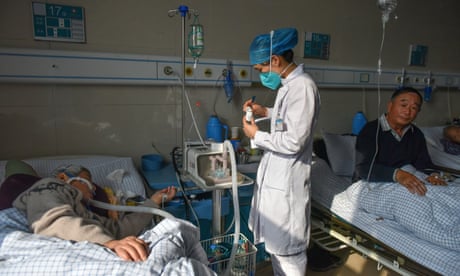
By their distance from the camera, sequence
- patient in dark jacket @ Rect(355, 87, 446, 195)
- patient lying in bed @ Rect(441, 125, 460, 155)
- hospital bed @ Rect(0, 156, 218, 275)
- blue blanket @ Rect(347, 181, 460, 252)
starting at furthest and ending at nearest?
patient lying in bed @ Rect(441, 125, 460, 155)
patient in dark jacket @ Rect(355, 87, 446, 195)
blue blanket @ Rect(347, 181, 460, 252)
hospital bed @ Rect(0, 156, 218, 275)

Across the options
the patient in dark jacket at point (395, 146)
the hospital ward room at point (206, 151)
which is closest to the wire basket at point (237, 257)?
the hospital ward room at point (206, 151)

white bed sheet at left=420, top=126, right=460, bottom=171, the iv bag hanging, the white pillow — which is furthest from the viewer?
white bed sheet at left=420, top=126, right=460, bottom=171

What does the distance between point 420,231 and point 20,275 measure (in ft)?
5.38

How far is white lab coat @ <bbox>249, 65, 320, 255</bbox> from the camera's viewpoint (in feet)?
4.61

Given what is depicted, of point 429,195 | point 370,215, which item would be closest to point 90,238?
point 370,215

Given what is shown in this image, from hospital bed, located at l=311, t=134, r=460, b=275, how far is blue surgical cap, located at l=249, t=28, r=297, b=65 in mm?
1010

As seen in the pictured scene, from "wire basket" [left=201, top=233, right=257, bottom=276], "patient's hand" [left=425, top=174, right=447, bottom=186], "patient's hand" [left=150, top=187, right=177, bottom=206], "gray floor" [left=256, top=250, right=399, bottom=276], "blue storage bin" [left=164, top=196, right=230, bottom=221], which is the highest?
"patient's hand" [left=425, top=174, right=447, bottom=186]

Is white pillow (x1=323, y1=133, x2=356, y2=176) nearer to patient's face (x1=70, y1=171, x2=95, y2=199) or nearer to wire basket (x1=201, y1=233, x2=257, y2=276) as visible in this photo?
wire basket (x1=201, y1=233, x2=257, y2=276)

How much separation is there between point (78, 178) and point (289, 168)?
0.94 m

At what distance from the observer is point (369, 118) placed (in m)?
3.16

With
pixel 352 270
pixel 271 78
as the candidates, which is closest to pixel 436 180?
pixel 352 270

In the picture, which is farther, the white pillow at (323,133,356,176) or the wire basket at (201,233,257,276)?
the white pillow at (323,133,356,176)

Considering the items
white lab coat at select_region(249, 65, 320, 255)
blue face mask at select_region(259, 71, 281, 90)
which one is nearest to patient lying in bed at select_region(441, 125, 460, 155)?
white lab coat at select_region(249, 65, 320, 255)

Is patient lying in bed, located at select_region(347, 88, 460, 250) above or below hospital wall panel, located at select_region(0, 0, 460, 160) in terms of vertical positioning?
below
